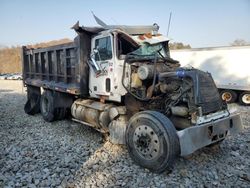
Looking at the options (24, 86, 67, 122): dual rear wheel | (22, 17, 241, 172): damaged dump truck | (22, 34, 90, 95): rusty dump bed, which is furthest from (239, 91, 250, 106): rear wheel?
(22, 34, 90, 95): rusty dump bed

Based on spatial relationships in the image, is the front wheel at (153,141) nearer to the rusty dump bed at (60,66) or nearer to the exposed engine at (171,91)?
the exposed engine at (171,91)

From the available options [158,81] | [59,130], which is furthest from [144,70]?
[59,130]

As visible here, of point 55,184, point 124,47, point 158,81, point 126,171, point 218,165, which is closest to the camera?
point 55,184

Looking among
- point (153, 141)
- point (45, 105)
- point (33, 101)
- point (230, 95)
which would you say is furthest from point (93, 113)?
point (230, 95)

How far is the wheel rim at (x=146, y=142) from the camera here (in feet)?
14.9

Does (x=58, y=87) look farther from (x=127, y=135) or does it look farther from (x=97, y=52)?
(x=127, y=135)

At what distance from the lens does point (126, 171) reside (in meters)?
4.70

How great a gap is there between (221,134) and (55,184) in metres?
3.21

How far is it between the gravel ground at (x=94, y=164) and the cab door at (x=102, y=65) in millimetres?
1288

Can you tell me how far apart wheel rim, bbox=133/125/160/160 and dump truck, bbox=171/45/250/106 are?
9.76 m

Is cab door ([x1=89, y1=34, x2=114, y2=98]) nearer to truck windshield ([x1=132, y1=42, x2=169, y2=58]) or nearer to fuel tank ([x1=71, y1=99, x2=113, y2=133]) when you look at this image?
fuel tank ([x1=71, y1=99, x2=113, y2=133])

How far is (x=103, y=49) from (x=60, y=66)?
7.46 feet

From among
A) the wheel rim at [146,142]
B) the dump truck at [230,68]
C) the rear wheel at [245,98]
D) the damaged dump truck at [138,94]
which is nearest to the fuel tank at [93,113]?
the damaged dump truck at [138,94]

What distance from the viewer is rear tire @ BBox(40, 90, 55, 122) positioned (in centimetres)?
823
